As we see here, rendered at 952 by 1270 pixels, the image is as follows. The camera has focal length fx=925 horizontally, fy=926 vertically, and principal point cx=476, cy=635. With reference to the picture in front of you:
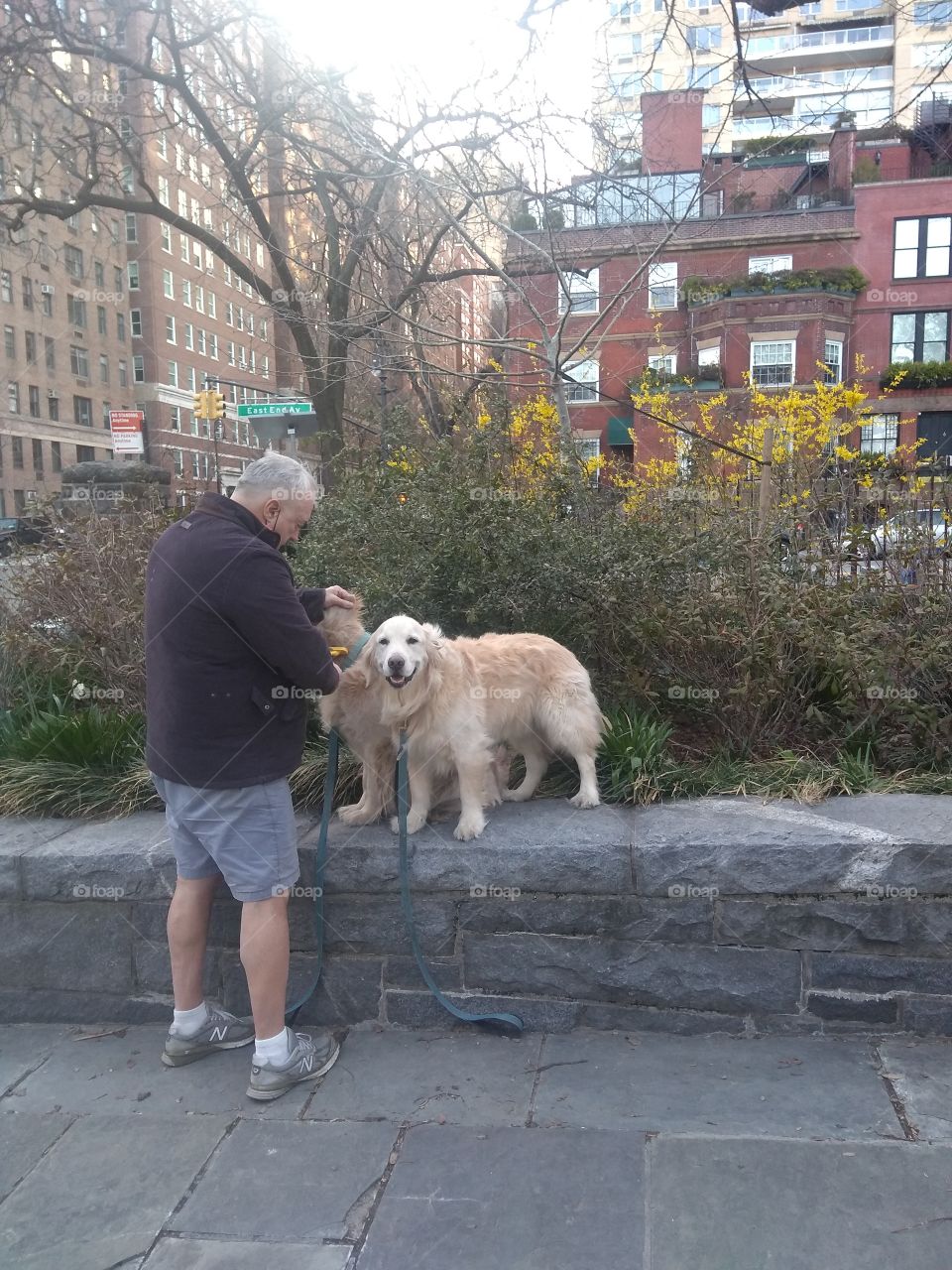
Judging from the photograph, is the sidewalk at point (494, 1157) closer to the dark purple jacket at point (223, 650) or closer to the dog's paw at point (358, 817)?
the dog's paw at point (358, 817)

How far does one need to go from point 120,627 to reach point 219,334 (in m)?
58.9

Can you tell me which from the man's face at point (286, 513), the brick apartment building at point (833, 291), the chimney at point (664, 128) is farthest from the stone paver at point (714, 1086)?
the brick apartment building at point (833, 291)

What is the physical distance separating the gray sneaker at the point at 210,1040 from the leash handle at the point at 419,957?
781 mm

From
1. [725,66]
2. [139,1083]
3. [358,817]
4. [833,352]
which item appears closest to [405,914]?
[358,817]

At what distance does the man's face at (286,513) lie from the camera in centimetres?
349

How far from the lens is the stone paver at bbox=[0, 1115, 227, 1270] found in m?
2.70

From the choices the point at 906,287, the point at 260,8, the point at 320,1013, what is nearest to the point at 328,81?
the point at 260,8

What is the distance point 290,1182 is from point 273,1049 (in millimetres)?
567

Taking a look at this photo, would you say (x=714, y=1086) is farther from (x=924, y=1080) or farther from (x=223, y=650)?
(x=223, y=650)

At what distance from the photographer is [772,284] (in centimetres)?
3262

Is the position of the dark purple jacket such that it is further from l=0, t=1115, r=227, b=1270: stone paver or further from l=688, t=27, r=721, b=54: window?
l=688, t=27, r=721, b=54: window

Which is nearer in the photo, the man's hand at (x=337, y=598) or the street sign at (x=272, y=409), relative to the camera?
the man's hand at (x=337, y=598)

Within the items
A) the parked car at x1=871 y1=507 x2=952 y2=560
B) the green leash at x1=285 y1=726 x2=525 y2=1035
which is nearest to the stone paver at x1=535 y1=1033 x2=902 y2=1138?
the green leash at x1=285 y1=726 x2=525 y2=1035

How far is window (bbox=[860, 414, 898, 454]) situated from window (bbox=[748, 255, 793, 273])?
7.39 meters
